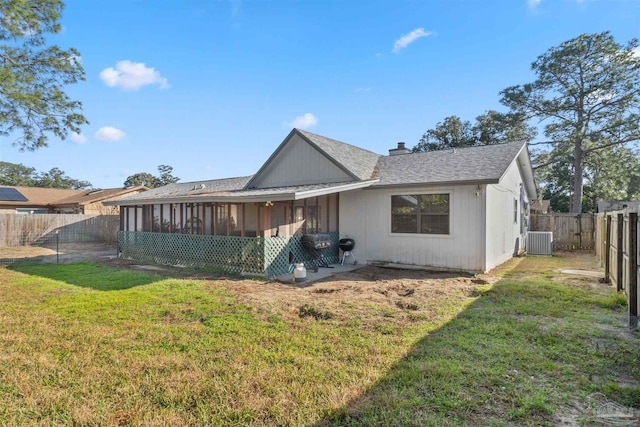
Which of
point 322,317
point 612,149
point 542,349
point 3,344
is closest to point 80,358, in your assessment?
point 3,344

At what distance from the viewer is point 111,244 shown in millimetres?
19938

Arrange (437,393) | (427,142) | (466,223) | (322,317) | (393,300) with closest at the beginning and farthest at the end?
(437,393) → (322,317) → (393,300) → (466,223) → (427,142)

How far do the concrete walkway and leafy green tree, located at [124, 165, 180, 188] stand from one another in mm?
52916

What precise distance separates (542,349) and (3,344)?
7.02 meters

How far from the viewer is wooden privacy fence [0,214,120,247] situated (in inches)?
723

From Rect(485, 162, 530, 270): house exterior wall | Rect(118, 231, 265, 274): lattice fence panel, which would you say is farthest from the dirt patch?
Rect(485, 162, 530, 270): house exterior wall

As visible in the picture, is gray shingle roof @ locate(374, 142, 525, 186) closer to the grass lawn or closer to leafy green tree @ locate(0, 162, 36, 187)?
the grass lawn

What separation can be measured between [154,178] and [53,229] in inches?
1572

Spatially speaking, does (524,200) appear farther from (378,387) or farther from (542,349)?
(378,387)

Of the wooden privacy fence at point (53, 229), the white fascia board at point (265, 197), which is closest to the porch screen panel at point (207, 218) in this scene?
the white fascia board at point (265, 197)

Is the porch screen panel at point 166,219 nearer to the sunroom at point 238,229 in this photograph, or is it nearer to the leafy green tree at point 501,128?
the sunroom at point 238,229

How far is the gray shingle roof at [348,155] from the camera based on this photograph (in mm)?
11891

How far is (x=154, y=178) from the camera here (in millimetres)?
57688

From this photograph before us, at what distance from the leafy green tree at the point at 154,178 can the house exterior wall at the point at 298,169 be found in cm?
4844
